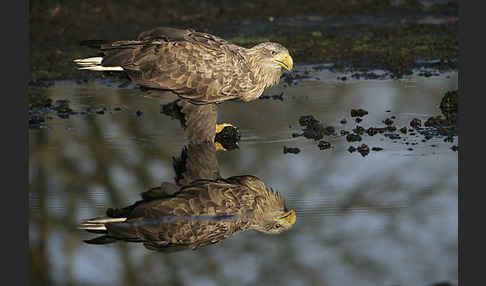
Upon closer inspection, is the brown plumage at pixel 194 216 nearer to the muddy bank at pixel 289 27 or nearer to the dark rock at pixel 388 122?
the dark rock at pixel 388 122

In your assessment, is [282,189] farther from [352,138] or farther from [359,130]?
[359,130]

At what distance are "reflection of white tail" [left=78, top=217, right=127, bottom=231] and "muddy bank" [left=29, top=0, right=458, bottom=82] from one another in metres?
6.07

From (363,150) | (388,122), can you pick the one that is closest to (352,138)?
(363,150)

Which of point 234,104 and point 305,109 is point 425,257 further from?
point 234,104

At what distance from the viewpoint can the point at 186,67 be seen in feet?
30.2

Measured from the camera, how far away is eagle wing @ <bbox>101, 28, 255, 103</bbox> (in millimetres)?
9172

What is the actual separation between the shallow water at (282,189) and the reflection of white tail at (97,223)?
11cm

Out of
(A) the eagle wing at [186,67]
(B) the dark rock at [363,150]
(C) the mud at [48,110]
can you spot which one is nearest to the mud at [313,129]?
(B) the dark rock at [363,150]

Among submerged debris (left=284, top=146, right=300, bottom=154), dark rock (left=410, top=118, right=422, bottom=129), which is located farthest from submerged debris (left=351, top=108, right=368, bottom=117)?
submerged debris (left=284, top=146, right=300, bottom=154)

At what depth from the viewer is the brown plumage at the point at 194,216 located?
691 centimetres

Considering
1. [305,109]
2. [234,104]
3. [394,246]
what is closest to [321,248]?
[394,246]

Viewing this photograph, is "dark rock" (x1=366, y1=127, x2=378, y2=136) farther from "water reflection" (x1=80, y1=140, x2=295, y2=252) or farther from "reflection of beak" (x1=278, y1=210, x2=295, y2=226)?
"reflection of beak" (x1=278, y1=210, x2=295, y2=226)

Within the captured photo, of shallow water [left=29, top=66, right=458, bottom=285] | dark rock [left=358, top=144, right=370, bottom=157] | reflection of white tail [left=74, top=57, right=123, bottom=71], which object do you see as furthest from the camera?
reflection of white tail [left=74, top=57, right=123, bottom=71]

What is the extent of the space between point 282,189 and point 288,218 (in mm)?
725
